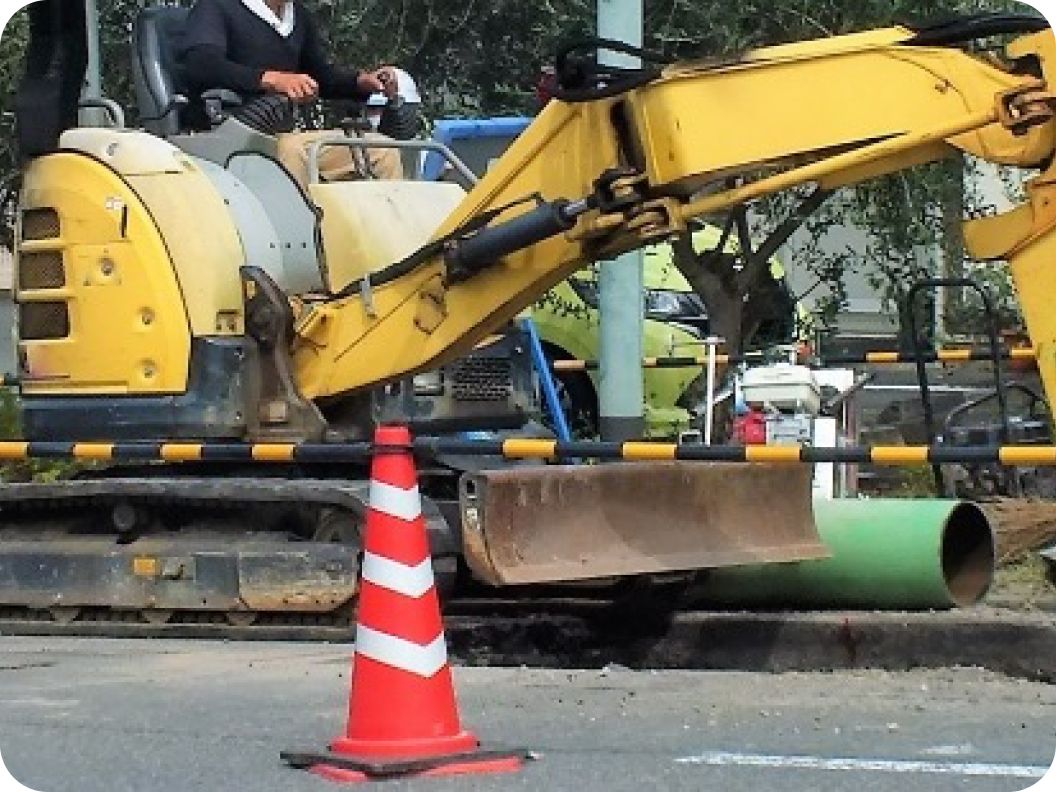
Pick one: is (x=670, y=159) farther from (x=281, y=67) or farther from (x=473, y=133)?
(x=473, y=133)

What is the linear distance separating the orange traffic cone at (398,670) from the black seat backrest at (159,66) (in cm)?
413

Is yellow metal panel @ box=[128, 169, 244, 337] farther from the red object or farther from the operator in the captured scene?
the red object

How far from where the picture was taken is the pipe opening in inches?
409

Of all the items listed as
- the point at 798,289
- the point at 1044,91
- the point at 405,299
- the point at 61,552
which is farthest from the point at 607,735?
the point at 798,289

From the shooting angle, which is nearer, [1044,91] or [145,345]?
[1044,91]

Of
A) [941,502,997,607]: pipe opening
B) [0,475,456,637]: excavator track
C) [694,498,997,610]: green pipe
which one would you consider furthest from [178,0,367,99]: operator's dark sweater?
Answer: [941,502,997,607]: pipe opening

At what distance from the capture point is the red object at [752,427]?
12688 mm

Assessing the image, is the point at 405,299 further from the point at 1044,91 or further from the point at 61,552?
the point at 1044,91

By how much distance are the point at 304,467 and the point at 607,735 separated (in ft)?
11.9

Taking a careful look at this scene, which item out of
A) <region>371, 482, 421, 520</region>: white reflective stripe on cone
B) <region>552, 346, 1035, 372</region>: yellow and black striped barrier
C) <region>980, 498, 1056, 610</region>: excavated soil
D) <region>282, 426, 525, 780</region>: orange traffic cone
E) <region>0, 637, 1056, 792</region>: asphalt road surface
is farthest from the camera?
<region>552, 346, 1035, 372</region>: yellow and black striped barrier

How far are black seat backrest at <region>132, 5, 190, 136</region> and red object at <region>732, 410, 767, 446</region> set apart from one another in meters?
3.75

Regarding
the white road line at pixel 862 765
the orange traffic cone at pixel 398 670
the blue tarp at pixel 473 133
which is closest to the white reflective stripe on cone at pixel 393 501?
the orange traffic cone at pixel 398 670

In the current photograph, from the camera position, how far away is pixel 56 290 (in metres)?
10.2

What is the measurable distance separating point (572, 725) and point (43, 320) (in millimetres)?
4058
